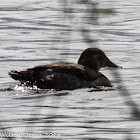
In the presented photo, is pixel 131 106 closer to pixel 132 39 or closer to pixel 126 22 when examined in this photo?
pixel 132 39

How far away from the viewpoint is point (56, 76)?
1164cm

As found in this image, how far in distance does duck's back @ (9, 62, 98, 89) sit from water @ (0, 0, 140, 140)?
185 mm

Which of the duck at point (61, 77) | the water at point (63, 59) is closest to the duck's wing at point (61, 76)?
the duck at point (61, 77)

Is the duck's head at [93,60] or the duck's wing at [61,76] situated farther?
the duck's head at [93,60]

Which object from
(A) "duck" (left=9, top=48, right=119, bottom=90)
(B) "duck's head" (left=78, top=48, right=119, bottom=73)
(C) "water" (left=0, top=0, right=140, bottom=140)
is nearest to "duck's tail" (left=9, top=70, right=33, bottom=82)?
(A) "duck" (left=9, top=48, right=119, bottom=90)

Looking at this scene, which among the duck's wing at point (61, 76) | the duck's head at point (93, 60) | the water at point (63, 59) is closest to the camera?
the water at point (63, 59)

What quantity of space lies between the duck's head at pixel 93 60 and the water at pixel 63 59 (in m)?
0.24

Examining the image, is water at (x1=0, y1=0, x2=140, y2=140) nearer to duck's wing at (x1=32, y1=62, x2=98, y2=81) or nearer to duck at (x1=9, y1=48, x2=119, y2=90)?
duck at (x1=9, y1=48, x2=119, y2=90)

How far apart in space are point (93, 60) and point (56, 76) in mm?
1571

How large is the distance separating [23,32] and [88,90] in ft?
21.4

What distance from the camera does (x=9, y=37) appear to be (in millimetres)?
17500

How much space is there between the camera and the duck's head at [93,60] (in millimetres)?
13055

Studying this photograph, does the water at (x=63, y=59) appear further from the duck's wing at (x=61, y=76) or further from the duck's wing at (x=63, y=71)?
the duck's wing at (x=63, y=71)

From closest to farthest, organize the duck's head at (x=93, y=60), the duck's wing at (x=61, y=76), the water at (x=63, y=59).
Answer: the water at (x=63, y=59), the duck's wing at (x=61, y=76), the duck's head at (x=93, y=60)
